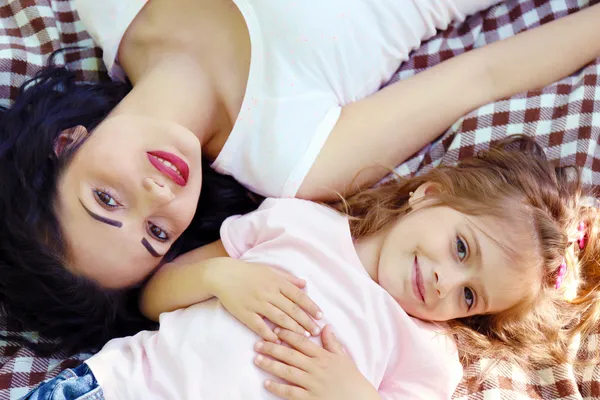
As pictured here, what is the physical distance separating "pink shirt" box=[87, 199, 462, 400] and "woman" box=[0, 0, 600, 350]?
11cm

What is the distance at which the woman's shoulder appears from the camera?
4.56 ft

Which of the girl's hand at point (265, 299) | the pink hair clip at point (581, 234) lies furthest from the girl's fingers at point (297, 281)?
the pink hair clip at point (581, 234)

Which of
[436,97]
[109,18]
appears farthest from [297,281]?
[109,18]

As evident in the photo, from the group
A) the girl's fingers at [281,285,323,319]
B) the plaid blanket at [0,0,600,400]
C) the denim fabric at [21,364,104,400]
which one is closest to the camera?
the denim fabric at [21,364,104,400]

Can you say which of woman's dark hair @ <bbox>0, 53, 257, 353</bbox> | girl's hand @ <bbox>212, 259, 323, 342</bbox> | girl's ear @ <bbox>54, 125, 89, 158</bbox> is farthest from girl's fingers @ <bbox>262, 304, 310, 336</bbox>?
girl's ear @ <bbox>54, 125, 89, 158</bbox>

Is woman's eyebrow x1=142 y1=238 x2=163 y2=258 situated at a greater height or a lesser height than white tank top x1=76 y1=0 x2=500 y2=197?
lesser

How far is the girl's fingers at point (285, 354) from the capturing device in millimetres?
1150

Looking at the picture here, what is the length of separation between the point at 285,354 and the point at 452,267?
0.37 metres

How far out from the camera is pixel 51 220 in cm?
114

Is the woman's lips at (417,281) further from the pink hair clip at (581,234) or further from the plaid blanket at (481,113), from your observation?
the pink hair clip at (581,234)

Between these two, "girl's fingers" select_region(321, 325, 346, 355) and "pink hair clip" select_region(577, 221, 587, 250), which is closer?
"girl's fingers" select_region(321, 325, 346, 355)

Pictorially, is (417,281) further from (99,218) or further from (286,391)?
(99,218)

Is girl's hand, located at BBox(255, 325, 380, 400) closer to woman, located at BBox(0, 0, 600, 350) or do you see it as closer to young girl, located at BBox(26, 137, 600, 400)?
young girl, located at BBox(26, 137, 600, 400)

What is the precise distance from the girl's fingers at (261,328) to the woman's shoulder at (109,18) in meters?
0.71
